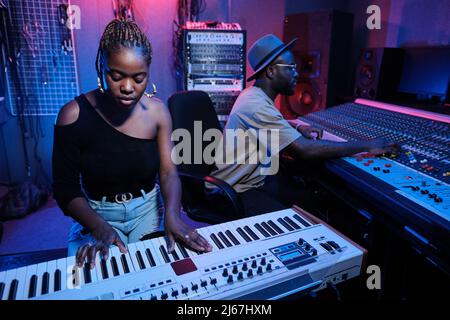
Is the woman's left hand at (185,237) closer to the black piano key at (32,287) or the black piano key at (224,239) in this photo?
the black piano key at (224,239)

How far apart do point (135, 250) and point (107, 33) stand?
2.17 feet

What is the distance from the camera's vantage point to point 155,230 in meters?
1.46

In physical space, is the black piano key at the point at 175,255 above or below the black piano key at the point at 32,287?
above

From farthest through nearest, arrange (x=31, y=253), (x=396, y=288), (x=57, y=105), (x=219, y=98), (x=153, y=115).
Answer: (x=57, y=105) < (x=219, y=98) < (x=31, y=253) < (x=396, y=288) < (x=153, y=115)

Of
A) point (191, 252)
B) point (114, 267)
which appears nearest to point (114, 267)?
point (114, 267)

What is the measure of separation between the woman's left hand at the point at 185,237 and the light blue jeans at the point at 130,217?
302 mm

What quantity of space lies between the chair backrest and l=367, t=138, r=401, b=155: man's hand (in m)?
0.89

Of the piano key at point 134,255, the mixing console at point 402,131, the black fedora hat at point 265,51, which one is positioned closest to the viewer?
the piano key at point 134,255

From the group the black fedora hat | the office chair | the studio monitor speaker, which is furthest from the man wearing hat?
the studio monitor speaker

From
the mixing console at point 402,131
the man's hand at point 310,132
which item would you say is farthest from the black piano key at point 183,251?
the man's hand at point 310,132

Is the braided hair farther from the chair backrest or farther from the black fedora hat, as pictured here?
the black fedora hat

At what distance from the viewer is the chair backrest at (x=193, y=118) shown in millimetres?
1841
